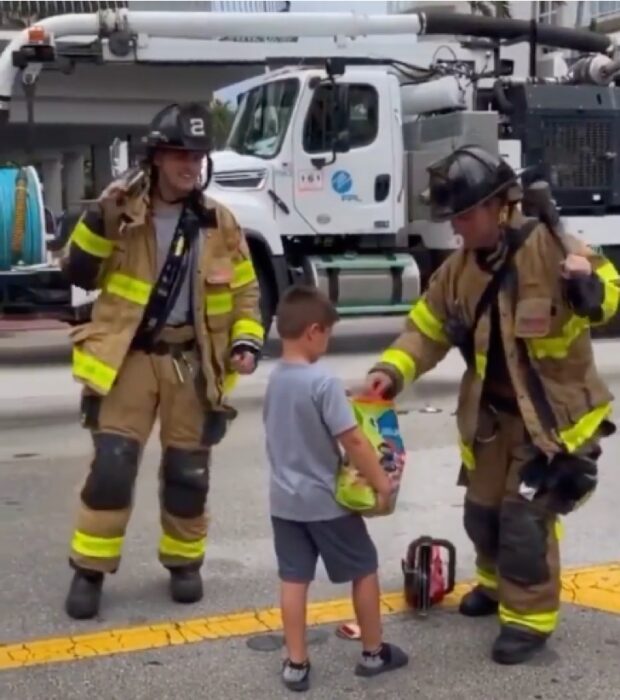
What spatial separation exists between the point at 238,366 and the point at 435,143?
27.0 feet

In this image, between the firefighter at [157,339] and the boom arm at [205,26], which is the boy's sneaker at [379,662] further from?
the boom arm at [205,26]

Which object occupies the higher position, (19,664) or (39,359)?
(19,664)

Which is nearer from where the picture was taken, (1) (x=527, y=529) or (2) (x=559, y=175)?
(1) (x=527, y=529)

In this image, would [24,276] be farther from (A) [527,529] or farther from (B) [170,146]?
(A) [527,529]

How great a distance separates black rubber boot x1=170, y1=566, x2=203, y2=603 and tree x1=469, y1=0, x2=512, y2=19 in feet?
40.8

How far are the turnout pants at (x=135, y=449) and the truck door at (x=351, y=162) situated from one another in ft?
24.3

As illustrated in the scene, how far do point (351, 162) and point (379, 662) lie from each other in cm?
844

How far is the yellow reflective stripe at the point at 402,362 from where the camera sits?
4520 millimetres

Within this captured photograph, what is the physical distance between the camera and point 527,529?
4.24 metres

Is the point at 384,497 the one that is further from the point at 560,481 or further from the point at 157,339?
the point at 157,339

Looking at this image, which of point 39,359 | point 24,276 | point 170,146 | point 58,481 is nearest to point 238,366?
point 170,146

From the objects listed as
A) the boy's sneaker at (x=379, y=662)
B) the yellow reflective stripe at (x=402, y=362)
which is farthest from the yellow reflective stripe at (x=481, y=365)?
the boy's sneaker at (x=379, y=662)

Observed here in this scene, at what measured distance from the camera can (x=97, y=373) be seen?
468cm

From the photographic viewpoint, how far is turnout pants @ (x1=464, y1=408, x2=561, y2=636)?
14.0 ft
